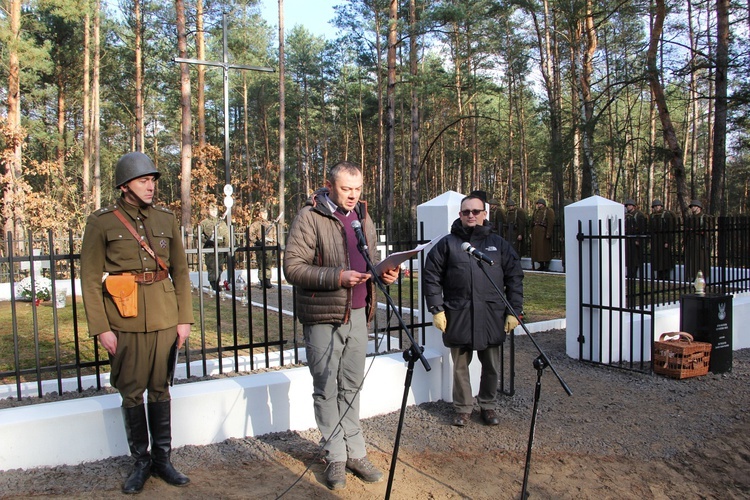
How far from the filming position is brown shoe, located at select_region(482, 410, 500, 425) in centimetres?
471

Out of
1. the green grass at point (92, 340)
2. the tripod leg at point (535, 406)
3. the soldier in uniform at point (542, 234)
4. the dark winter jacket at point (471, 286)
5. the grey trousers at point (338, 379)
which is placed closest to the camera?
the tripod leg at point (535, 406)

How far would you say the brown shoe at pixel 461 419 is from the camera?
4.66 metres

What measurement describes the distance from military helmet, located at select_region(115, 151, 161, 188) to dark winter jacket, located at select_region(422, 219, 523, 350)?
2218 mm

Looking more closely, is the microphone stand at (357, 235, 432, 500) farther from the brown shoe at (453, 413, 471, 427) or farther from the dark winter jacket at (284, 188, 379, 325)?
the brown shoe at (453, 413, 471, 427)

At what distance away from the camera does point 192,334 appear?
8594 millimetres

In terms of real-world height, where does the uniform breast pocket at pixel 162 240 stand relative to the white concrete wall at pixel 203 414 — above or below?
above

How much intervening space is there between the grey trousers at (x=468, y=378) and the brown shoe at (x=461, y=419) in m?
0.03

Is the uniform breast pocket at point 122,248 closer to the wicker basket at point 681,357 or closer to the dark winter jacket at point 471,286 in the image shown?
the dark winter jacket at point 471,286

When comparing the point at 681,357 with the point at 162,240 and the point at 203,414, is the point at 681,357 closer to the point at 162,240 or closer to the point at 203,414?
the point at 203,414

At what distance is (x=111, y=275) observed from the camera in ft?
11.0

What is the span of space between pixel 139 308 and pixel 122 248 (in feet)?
1.17

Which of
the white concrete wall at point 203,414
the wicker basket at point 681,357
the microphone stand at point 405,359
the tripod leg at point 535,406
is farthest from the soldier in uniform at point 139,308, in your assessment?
the wicker basket at point 681,357

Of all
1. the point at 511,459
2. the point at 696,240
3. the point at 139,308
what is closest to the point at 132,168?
the point at 139,308

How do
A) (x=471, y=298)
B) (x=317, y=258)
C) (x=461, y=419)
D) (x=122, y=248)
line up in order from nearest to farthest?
(x=122, y=248) → (x=317, y=258) → (x=471, y=298) → (x=461, y=419)
